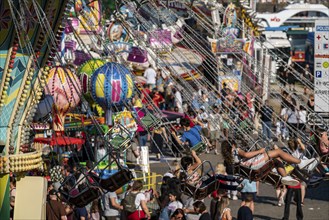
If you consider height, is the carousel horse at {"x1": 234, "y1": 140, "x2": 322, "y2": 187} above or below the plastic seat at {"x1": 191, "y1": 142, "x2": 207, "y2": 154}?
above

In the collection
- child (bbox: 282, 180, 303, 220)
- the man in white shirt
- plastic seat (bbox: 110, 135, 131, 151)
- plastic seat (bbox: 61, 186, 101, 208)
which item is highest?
plastic seat (bbox: 61, 186, 101, 208)

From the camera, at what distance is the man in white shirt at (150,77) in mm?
33719

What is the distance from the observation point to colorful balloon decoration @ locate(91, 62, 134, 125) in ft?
72.0

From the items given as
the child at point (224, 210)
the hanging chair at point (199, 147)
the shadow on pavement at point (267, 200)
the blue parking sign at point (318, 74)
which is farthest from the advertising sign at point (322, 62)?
the child at point (224, 210)

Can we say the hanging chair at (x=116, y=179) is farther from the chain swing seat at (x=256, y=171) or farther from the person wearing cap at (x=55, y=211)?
the chain swing seat at (x=256, y=171)

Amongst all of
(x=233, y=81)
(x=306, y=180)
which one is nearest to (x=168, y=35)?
(x=233, y=81)

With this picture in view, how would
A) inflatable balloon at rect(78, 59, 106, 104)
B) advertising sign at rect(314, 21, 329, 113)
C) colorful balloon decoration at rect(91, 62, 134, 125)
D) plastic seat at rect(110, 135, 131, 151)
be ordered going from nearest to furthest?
plastic seat at rect(110, 135, 131, 151) → colorful balloon decoration at rect(91, 62, 134, 125) → inflatable balloon at rect(78, 59, 106, 104) → advertising sign at rect(314, 21, 329, 113)

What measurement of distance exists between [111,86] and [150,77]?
12.3 m

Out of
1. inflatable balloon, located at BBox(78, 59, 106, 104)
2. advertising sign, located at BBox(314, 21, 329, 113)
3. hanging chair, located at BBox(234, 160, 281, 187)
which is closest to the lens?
hanging chair, located at BBox(234, 160, 281, 187)

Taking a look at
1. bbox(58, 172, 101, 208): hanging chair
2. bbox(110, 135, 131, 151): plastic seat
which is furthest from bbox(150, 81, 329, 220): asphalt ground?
bbox(58, 172, 101, 208): hanging chair

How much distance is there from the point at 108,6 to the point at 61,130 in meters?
9.53

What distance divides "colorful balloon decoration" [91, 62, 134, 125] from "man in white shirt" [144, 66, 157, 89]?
11007 millimetres

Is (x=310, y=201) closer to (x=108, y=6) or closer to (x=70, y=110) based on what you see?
(x=70, y=110)

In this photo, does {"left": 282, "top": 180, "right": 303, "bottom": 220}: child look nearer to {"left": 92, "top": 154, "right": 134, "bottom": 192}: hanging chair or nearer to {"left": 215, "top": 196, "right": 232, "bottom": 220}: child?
{"left": 215, "top": 196, "right": 232, "bottom": 220}: child
